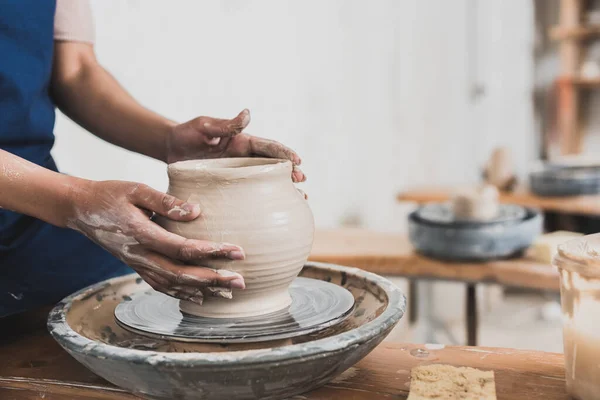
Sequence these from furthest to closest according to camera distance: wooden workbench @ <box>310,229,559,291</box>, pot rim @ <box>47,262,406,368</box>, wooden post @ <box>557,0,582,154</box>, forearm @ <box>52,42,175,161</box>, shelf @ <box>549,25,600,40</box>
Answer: wooden post @ <box>557,0,582,154</box> < shelf @ <box>549,25,600,40</box> < wooden workbench @ <box>310,229,559,291</box> < forearm @ <box>52,42,175,161</box> < pot rim @ <box>47,262,406,368</box>

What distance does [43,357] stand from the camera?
0.98 meters

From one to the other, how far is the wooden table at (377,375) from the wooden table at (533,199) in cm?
177

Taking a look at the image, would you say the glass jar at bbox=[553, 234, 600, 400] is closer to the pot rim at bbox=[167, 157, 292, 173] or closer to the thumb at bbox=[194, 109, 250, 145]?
the pot rim at bbox=[167, 157, 292, 173]

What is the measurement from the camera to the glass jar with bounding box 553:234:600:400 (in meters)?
0.74

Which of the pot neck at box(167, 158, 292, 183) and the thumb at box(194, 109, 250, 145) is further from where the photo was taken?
the thumb at box(194, 109, 250, 145)

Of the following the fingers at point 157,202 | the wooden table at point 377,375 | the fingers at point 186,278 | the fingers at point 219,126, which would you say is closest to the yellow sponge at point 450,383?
the wooden table at point 377,375

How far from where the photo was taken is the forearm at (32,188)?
899mm

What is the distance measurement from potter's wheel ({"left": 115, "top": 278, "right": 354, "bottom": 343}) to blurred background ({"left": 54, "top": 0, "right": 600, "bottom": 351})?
1143 mm

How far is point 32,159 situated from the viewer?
1243mm

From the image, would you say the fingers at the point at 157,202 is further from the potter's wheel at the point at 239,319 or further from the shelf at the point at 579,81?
the shelf at the point at 579,81

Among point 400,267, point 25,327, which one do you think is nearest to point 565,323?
point 25,327

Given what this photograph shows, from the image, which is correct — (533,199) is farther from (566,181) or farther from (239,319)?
(239,319)

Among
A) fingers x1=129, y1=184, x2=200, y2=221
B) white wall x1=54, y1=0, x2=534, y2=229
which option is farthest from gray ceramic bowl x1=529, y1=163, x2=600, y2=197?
fingers x1=129, y1=184, x2=200, y2=221

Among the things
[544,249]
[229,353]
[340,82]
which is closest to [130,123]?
[229,353]
